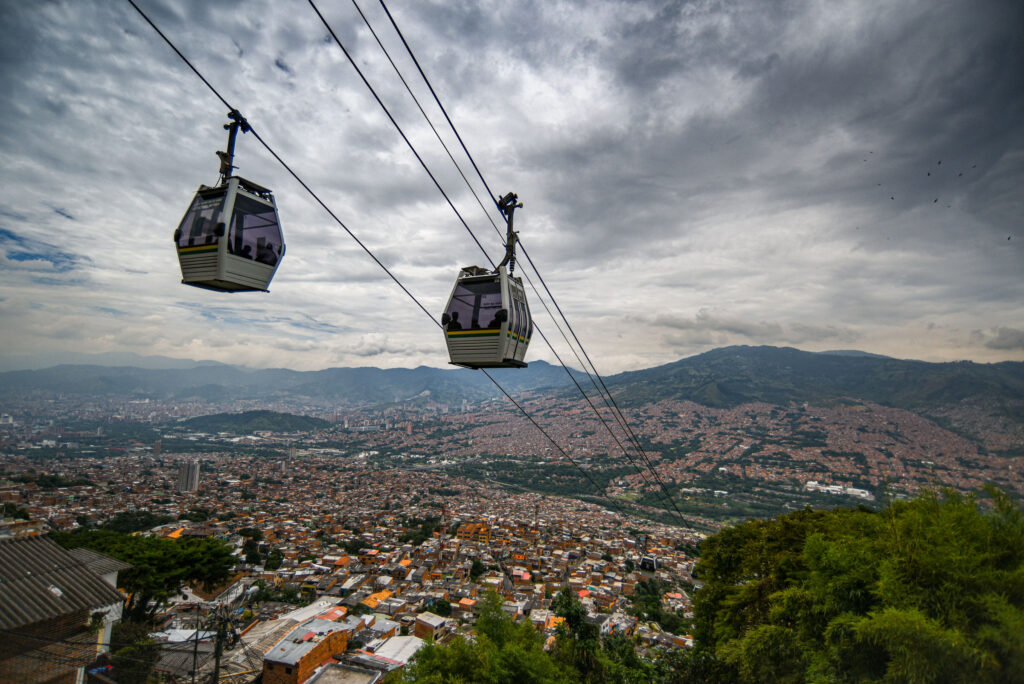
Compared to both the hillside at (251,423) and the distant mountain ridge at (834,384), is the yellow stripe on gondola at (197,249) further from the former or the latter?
the distant mountain ridge at (834,384)

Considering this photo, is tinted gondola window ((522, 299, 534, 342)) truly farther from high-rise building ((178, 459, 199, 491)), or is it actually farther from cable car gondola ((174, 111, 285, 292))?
high-rise building ((178, 459, 199, 491))

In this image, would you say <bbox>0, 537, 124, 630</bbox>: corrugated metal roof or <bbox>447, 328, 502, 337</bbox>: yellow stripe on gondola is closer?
<bbox>447, 328, 502, 337</bbox>: yellow stripe on gondola

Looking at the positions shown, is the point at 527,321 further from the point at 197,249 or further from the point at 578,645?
the point at 578,645

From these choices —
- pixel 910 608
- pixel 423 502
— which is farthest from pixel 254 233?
pixel 423 502

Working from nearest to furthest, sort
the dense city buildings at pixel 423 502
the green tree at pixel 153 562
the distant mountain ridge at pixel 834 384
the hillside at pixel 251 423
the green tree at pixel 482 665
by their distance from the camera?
1. the green tree at pixel 482 665
2. the green tree at pixel 153 562
3. the dense city buildings at pixel 423 502
4. the hillside at pixel 251 423
5. the distant mountain ridge at pixel 834 384

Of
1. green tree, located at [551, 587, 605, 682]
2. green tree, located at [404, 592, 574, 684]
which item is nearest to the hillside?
green tree, located at [551, 587, 605, 682]

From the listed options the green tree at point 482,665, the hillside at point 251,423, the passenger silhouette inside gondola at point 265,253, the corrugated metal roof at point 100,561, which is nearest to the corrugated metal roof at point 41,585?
the corrugated metal roof at point 100,561
